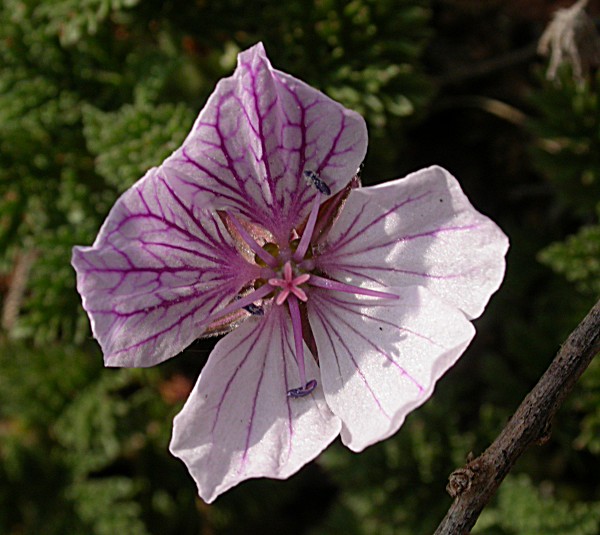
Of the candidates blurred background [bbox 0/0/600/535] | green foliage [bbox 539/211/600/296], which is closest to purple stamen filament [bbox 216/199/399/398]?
blurred background [bbox 0/0/600/535]

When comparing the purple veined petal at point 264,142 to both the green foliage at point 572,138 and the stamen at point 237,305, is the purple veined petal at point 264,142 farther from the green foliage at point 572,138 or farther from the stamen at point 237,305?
the green foliage at point 572,138

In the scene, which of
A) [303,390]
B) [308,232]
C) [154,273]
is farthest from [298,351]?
[154,273]

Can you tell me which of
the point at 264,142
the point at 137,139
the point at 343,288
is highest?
the point at 264,142

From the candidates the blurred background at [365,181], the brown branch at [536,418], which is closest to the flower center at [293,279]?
the blurred background at [365,181]

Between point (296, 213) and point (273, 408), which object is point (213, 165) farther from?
point (273, 408)

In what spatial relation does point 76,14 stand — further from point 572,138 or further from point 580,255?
point 580,255

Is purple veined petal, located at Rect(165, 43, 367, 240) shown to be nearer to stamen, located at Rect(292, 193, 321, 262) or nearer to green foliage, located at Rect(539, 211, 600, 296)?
stamen, located at Rect(292, 193, 321, 262)
